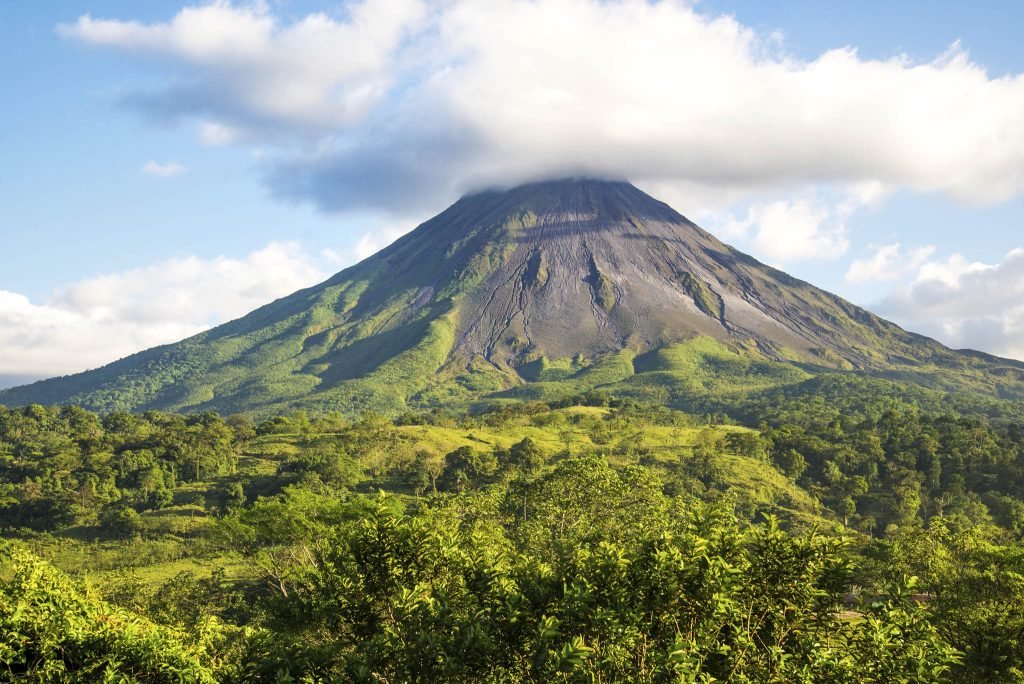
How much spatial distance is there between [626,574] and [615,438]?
268 ft

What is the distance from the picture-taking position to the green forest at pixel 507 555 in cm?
1269

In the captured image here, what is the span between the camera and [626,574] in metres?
13.6

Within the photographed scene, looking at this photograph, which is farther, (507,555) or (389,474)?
(389,474)

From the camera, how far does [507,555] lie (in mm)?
23594

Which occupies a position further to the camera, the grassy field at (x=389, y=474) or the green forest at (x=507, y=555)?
the grassy field at (x=389, y=474)

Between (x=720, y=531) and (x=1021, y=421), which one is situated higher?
(x=720, y=531)

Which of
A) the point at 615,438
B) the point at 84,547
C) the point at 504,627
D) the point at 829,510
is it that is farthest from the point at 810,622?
the point at 615,438

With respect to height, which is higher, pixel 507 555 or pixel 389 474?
pixel 507 555

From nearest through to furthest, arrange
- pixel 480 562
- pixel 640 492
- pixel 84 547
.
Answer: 1. pixel 480 562
2. pixel 640 492
3. pixel 84 547

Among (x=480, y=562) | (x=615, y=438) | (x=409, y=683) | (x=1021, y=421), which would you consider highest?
(x=480, y=562)

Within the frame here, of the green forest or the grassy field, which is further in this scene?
the grassy field

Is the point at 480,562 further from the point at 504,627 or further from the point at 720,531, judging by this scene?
the point at 720,531

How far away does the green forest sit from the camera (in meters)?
12.7

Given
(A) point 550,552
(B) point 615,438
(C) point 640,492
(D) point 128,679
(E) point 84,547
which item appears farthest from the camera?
(B) point 615,438
